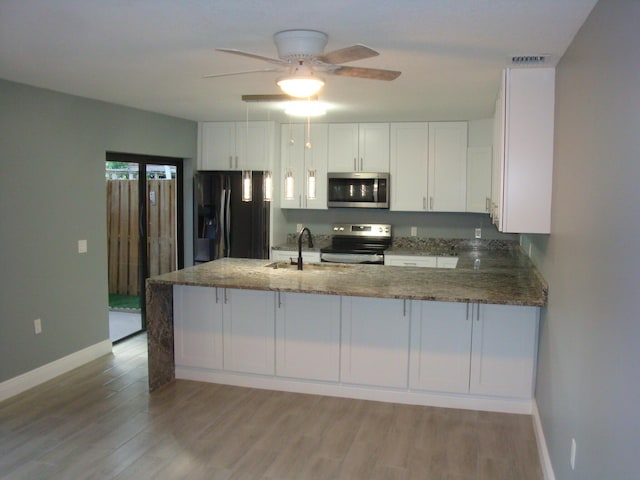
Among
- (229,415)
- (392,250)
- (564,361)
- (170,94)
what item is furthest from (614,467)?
(392,250)

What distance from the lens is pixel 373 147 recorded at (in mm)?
6258

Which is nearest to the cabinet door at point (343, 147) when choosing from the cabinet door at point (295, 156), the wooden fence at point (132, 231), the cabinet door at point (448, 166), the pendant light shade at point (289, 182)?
the cabinet door at point (295, 156)

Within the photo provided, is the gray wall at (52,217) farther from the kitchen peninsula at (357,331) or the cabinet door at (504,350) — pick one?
the cabinet door at (504,350)

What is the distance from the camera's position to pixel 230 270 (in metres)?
4.39

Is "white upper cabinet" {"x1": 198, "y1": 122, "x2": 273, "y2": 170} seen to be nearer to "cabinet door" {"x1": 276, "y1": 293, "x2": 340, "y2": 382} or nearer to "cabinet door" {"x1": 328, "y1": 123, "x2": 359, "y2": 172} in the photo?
"cabinet door" {"x1": 328, "y1": 123, "x2": 359, "y2": 172}

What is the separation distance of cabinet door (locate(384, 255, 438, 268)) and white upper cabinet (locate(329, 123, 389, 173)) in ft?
3.42

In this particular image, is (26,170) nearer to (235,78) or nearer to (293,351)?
(235,78)

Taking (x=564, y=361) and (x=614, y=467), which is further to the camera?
(x=564, y=361)

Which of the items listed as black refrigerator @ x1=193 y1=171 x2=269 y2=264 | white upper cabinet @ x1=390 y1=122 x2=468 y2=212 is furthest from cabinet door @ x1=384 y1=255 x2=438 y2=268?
black refrigerator @ x1=193 y1=171 x2=269 y2=264

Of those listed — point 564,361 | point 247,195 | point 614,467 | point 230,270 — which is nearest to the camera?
point 614,467

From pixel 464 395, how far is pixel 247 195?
6.86 feet

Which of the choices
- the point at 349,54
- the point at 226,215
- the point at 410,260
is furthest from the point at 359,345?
the point at 226,215

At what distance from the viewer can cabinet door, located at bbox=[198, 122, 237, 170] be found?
20.7ft

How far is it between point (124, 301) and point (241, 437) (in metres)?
3.19
